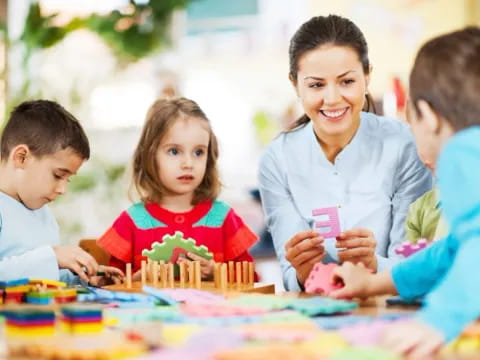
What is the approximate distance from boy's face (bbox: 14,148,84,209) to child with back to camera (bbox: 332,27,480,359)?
3.67ft

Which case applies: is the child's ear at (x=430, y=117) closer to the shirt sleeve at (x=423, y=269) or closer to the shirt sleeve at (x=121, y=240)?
the shirt sleeve at (x=423, y=269)

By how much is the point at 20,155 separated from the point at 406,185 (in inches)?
43.3

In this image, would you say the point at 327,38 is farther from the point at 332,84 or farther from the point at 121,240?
the point at 121,240

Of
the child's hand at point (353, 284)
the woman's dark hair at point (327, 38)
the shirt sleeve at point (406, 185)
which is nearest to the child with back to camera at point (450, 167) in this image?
the child's hand at point (353, 284)

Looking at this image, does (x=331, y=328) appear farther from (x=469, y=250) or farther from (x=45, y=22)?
(x=45, y=22)

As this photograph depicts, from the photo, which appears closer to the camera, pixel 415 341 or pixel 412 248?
pixel 415 341

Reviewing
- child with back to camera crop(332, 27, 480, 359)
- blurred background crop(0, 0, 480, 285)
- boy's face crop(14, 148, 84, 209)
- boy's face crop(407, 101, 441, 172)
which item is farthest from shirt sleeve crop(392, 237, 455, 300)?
blurred background crop(0, 0, 480, 285)

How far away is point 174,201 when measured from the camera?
8.02 feet

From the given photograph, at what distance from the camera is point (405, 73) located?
549 cm

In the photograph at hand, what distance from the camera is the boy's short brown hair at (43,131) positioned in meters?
2.23

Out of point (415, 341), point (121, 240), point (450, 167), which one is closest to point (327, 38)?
point (121, 240)

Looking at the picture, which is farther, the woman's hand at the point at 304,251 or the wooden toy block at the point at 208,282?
the wooden toy block at the point at 208,282

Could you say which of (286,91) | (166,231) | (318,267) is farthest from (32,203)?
(286,91)

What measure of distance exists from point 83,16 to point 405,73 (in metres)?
2.21
